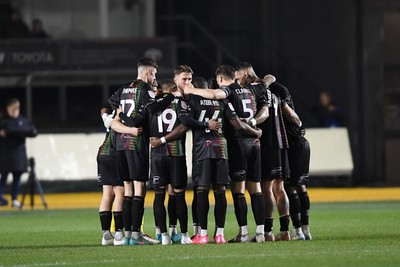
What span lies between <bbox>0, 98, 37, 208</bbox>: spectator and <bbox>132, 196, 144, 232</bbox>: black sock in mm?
9580

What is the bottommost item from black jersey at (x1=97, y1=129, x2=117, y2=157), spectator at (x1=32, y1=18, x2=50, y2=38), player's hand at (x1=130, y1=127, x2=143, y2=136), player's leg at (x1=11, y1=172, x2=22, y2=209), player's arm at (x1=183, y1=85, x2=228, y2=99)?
player's leg at (x1=11, y1=172, x2=22, y2=209)

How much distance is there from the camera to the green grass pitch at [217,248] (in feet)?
44.0

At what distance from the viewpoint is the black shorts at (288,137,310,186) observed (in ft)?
54.4

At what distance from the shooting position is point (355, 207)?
78.2 ft

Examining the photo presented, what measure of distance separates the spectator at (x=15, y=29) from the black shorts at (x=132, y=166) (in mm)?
17896

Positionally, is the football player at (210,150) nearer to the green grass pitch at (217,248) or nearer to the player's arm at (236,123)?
the player's arm at (236,123)

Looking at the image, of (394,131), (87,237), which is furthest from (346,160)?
(87,237)

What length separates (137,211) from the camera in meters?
16.1

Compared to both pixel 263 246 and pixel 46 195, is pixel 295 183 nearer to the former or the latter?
pixel 263 246

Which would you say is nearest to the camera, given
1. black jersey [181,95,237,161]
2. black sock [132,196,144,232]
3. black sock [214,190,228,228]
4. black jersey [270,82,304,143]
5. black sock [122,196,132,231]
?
black jersey [181,95,237,161]

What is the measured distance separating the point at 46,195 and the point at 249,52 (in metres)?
8.69

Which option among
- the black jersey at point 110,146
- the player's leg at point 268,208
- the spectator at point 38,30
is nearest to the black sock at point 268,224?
the player's leg at point 268,208

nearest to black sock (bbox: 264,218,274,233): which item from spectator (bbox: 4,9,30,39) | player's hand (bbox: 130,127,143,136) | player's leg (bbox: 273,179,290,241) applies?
player's leg (bbox: 273,179,290,241)

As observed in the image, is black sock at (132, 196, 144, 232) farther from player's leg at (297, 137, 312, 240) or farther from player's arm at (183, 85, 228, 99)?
player's leg at (297, 137, 312, 240)
